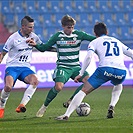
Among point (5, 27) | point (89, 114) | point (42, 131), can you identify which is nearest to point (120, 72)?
point (89, 114)

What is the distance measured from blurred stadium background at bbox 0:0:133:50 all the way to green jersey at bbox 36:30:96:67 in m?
12.5

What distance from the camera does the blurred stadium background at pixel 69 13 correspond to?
2448 centimetres

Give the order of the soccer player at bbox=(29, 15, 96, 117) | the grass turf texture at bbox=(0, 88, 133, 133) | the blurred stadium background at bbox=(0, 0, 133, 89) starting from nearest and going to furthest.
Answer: the grass turf texture at bbox=(0, 88, 133, 133) → the soccer player at bbox=(29, 15, 96, 117) → the blurred stadium background at bbox=(0, 0, 133, 89)

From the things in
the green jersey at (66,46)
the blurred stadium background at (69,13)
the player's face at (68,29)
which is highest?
the player's face at (68,29)

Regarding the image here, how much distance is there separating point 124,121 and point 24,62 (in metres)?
2.53

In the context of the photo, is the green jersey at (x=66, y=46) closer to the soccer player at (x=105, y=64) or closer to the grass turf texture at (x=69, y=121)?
the soccer player at (x=105, y=64)

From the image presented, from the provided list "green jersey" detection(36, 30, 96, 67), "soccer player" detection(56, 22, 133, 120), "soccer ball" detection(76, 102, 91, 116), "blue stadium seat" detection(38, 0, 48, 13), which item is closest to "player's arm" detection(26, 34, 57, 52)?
"green jersey" detection(36, 30, 96, 67)

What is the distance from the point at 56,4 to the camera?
25.7 m

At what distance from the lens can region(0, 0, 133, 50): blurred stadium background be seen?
24.5m

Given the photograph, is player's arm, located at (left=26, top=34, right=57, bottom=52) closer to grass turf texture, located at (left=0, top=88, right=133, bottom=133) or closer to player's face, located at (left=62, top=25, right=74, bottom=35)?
player's face, located at (left=62, top=25, right=74, bottom=35)

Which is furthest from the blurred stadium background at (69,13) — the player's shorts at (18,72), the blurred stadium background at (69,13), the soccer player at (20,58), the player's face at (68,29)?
the player's face at (68,29)

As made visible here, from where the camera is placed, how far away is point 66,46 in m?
11.4

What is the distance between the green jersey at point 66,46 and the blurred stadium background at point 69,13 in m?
12.5

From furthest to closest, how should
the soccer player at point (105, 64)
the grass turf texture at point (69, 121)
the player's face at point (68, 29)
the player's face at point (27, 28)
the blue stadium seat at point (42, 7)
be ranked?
the blue stadium seat at point (42, 7), the player's face at point (27, 28), the player's face at point (68, 29), the soccer player at point (105, 64), the grass turf texture at point (69, 121)
